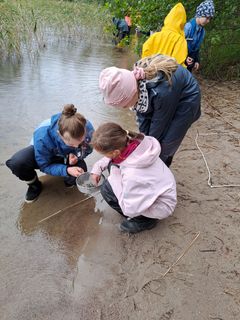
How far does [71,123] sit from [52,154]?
1.65 feet

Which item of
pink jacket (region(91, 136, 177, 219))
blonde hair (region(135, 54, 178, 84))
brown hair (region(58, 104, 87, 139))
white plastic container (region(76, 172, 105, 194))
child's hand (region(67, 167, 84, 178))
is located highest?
blonde hair (region(135, 54, 178, 84))

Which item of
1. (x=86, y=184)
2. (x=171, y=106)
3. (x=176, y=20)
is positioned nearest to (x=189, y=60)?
(x=176, y=20)

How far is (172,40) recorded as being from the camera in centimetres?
385

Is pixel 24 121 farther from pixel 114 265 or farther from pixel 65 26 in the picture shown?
pixel 65 26

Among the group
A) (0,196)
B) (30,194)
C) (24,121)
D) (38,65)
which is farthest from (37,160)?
(38,65)

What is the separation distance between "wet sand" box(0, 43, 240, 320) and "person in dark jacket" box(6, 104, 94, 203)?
0.29 m

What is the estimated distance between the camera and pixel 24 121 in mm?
4637

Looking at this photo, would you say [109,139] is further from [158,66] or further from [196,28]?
[196,28]

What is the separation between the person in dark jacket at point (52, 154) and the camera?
2.57 metres

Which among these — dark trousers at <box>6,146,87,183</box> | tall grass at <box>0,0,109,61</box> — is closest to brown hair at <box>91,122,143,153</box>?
dark trousers at <box>6,146,87,183</box>

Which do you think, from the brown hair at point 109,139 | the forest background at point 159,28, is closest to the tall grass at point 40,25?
the forest background at point 159,28

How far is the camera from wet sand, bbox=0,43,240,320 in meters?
1.90

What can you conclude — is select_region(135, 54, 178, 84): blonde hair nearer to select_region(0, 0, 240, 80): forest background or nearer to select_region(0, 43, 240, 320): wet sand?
select_region(0, 43, 240, 320): wet sand

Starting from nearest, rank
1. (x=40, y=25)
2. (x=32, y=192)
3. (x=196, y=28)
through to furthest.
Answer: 1. (x=32, y=192)
2. (x=196, y=28)
3. (x=40, y=25)
